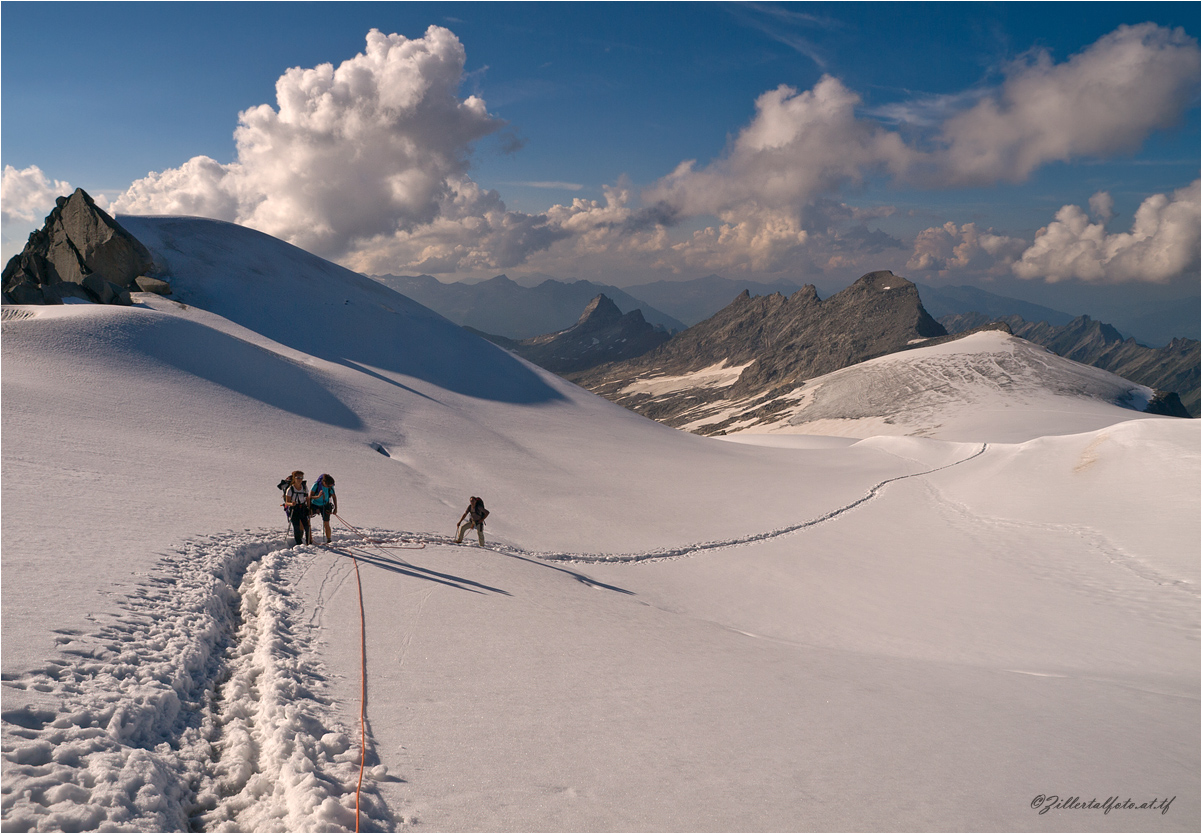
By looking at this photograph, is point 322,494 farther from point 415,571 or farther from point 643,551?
point 643,551

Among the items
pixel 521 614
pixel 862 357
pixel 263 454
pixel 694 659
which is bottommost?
pixel 694 659

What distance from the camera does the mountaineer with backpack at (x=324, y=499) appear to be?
1442cm

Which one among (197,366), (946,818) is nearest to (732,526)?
(946,818)

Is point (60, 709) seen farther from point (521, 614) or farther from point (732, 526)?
point (732, 526)

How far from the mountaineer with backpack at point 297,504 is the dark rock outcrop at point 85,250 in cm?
3456

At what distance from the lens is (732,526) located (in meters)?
25.0

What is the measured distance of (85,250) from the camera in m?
42.1

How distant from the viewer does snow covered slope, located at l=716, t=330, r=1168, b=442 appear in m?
99.0

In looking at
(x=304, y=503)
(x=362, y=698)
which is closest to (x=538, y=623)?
(x=362, y=698)

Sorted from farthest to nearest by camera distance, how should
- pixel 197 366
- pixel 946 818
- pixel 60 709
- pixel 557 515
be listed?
pixel 197 366, pixel 557 515, pixel 946 818, pixel 60 709

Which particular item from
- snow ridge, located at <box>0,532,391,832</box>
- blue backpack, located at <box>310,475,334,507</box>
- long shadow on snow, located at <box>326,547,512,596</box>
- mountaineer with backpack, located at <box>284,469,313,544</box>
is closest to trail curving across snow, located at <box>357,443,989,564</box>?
long shadow on snow, located at <box>326,547,512,596</box>

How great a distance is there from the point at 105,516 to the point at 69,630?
18.0 ft

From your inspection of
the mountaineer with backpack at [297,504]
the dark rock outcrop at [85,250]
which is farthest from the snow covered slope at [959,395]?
the dark rock outcrop at [85,250]

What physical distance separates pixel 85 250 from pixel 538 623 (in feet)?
165
